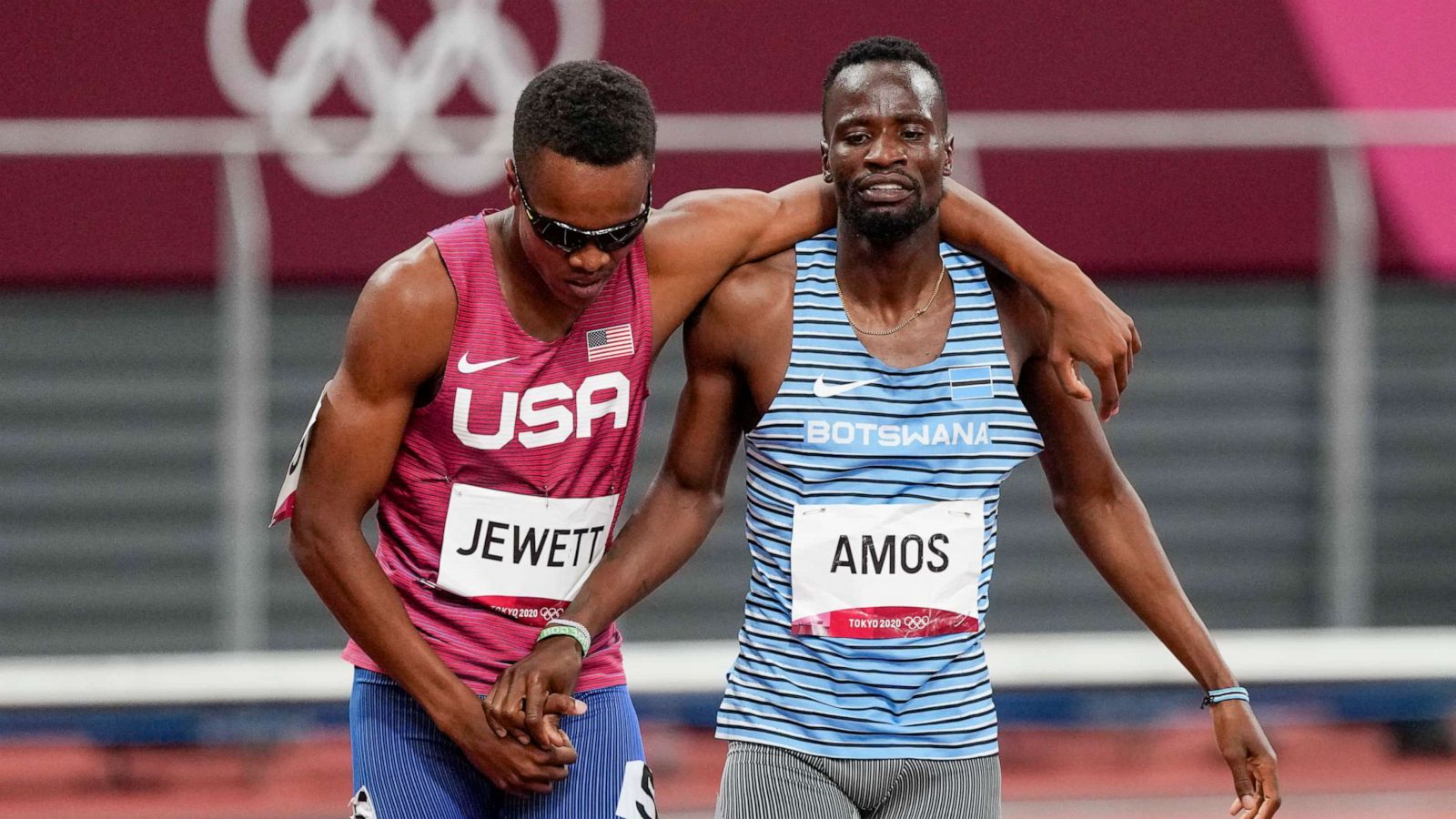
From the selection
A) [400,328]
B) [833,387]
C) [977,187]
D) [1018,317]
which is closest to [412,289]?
[400,328]

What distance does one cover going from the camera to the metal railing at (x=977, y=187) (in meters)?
6.96

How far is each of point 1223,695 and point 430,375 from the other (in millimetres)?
1502

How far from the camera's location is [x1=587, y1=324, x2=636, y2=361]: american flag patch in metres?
3.18

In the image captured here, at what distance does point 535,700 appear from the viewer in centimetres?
302

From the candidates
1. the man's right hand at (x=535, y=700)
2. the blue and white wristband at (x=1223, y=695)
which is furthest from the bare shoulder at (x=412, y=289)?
the blue and white wristband at (x=1223, y=695)

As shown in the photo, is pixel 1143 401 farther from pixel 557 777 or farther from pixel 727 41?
pixel 557 777

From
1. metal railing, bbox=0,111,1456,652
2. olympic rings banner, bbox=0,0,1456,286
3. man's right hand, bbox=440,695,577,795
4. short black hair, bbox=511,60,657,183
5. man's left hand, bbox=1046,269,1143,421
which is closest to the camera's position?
short black hair, bbox=511,60,657,183

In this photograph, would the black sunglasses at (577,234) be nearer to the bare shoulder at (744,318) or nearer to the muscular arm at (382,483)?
the muscular arm at (382,483)

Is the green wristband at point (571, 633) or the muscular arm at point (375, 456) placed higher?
the muscular arm at point (375, 456)

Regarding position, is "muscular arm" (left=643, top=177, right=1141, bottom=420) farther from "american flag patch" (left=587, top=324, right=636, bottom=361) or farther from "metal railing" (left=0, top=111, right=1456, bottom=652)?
"metal railing" (left=0, top=111, right=1456, bottom=652)

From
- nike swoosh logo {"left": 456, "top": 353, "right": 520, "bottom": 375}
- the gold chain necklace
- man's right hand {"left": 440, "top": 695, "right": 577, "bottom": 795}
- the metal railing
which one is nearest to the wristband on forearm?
man's right hand {"left": 440, "top": 695, "right": 577, "bottom": 795}

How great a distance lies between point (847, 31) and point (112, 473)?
3545 millimetres

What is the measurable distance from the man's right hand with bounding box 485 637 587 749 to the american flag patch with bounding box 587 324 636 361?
0.51 meters

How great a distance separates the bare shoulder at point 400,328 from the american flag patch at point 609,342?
250mm
